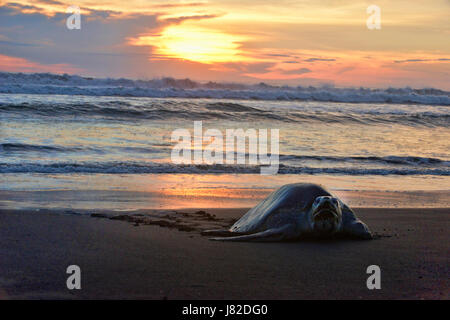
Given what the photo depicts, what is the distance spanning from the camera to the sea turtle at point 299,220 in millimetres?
5309

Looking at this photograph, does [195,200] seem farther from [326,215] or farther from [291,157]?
[291,157]

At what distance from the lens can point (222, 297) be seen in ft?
11.4

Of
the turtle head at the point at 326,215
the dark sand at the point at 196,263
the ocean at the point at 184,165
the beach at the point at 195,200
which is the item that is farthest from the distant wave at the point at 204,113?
the turtle head at the point at 326,215

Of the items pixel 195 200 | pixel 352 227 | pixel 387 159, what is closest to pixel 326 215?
pixel 352 227

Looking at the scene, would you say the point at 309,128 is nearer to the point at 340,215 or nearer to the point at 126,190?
the point at 126,190

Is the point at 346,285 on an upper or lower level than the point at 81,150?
lower

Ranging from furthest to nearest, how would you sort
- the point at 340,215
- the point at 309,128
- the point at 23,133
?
the point at 309,128
the point at 23,133
the point at 340,215

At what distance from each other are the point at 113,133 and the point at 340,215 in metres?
13.2

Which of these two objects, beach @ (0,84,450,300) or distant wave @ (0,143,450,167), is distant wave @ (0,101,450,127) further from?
distant wave @ (0,143,450,167)

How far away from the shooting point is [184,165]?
11992 mm

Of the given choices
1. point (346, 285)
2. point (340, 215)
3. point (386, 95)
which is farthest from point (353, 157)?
point (386, 95)

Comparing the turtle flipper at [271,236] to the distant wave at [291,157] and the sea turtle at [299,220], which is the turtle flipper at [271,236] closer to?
the sea turtle at [299,220]

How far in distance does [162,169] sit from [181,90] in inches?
968

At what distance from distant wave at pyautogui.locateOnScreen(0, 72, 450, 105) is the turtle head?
89.6 feet
